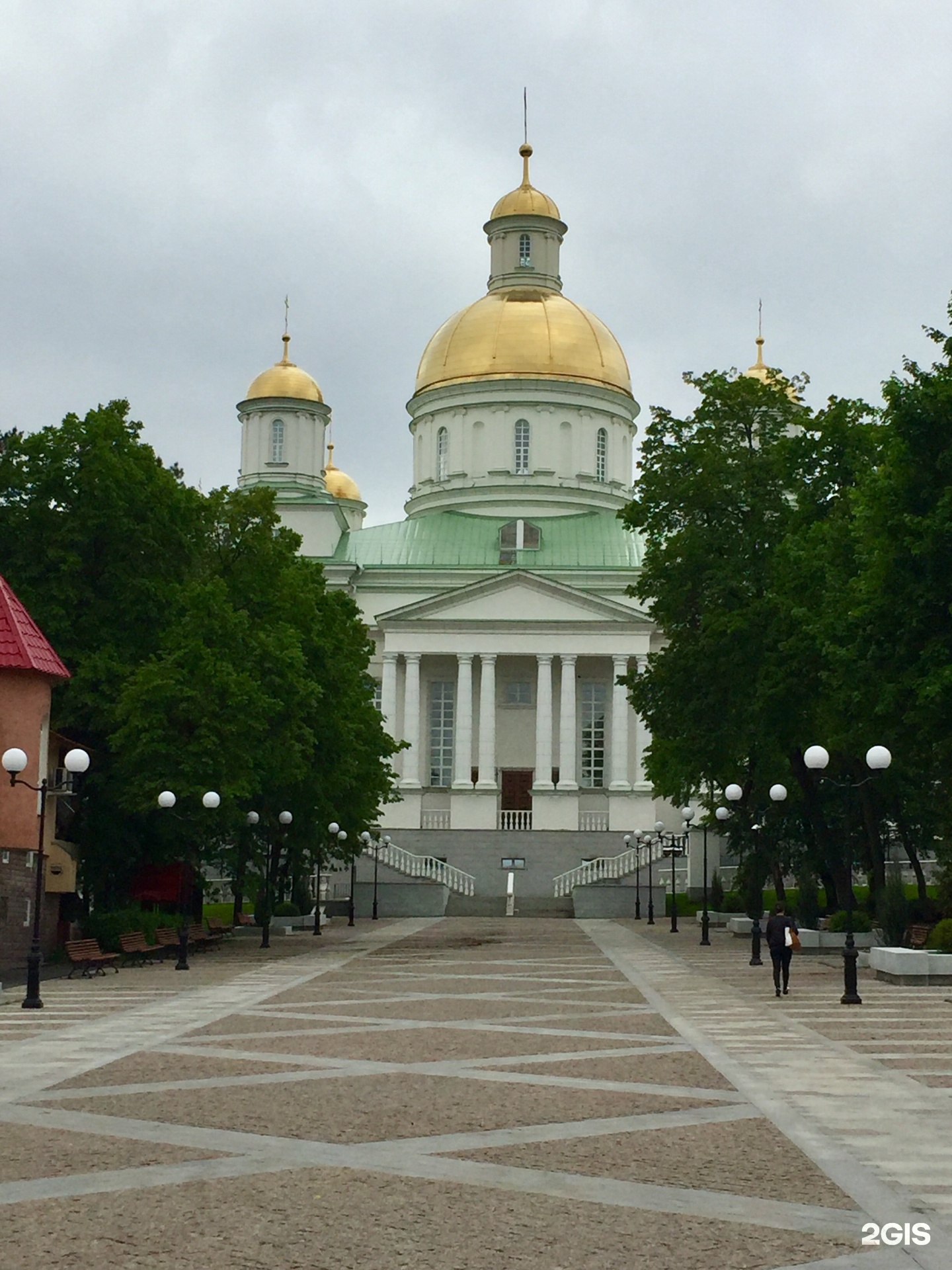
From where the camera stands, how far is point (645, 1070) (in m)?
16.8

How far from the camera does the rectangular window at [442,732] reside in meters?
78.8

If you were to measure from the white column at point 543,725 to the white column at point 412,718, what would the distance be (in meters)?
5.30

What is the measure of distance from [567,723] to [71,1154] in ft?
217

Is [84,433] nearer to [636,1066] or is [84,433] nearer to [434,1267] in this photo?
[636,1066]

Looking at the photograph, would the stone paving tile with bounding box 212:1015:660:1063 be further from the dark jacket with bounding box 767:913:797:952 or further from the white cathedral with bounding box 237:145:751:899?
the white cathedral with bounding box 237:145:751:899

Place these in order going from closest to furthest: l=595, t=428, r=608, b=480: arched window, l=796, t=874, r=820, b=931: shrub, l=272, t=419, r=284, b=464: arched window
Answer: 1. l=796, t=874, r=820, b=931: shrub
2. l=272, t=419, r=284, b=464: arched window
3. l=595, t=428, r=608, b=480: arched window

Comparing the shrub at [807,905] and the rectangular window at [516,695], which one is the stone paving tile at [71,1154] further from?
the rectangular window at [516,695]

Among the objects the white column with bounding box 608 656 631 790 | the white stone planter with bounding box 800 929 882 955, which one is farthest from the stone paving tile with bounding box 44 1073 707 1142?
the white column with bounding box 608 656 631 790

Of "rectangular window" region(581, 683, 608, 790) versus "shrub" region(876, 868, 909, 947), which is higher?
"rectangular window" region(581, 683, 608, 790)

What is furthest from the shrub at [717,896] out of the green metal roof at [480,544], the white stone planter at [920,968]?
the white stone planter at [920,968]

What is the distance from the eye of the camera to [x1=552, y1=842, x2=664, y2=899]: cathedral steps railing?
67.9 metres

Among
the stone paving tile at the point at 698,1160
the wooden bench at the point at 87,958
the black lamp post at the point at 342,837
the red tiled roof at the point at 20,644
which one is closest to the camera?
the stone paving tile at the point at 698,1160

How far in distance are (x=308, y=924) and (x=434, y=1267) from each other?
1881 inches

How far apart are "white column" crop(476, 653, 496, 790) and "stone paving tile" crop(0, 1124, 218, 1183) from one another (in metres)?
63.5
